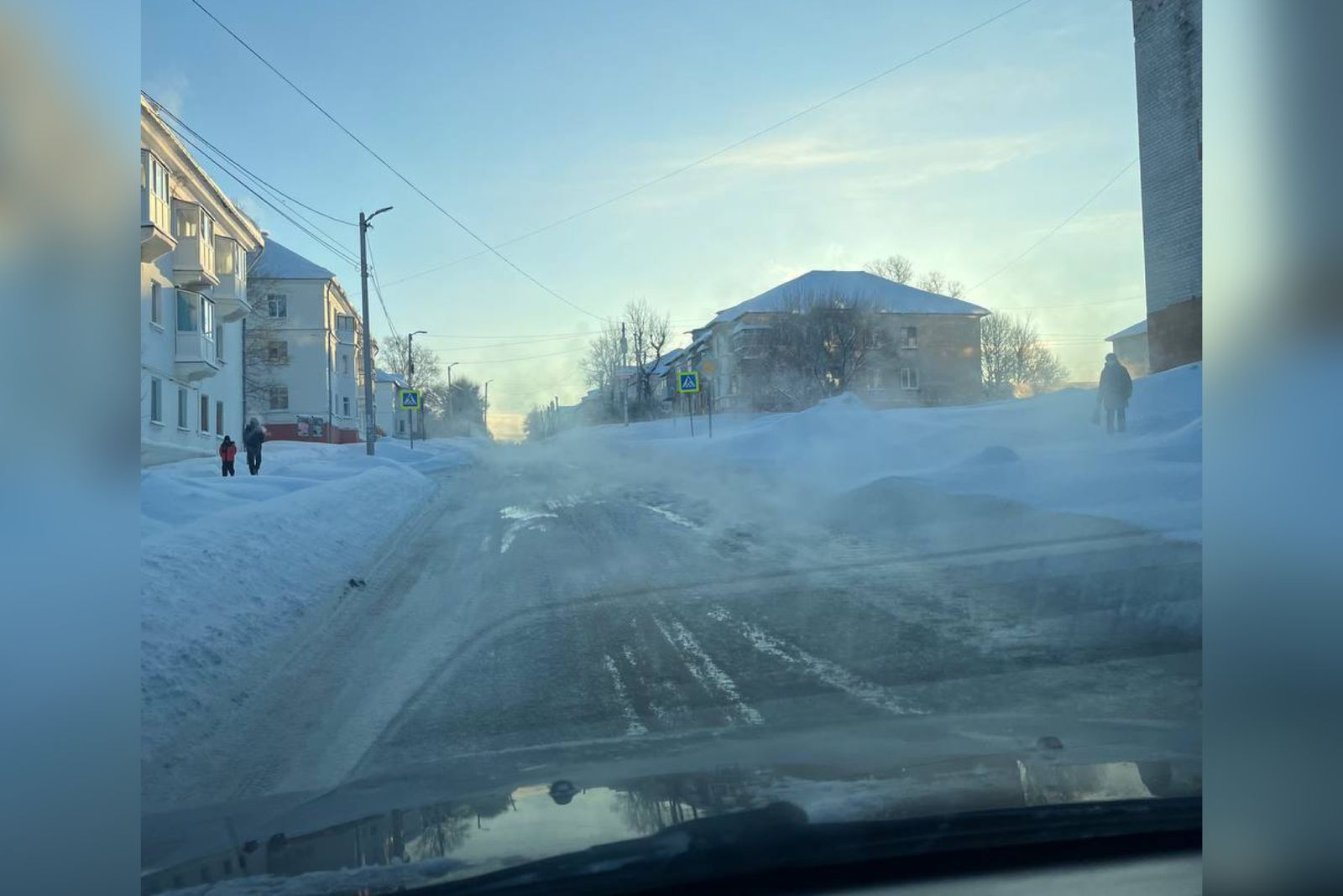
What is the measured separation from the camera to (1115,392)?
17.2 metres

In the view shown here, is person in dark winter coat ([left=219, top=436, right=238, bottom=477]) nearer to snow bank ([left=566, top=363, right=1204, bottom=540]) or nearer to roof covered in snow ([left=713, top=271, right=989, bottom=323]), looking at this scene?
snow bank ([left=566, top=363, right=1204, bottom=540])

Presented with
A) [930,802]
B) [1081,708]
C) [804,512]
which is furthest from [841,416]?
[930,802]

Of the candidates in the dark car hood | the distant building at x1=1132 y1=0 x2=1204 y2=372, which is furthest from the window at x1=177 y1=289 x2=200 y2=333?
the distant building at x1=1132 y1=0 x2=1204 y2=372

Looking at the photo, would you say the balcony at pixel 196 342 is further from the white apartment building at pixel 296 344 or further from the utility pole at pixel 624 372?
the utility pole at pixel 624 372

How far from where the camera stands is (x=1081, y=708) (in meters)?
4.85

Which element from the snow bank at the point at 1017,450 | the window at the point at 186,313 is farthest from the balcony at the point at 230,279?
the snow bank at the point at 1017,450

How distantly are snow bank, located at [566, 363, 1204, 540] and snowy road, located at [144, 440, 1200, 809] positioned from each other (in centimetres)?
102

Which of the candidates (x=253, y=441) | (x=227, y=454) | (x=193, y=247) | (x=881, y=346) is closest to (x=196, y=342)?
(x=193, y=247)

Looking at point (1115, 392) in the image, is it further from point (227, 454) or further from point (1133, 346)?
point (227, 454)

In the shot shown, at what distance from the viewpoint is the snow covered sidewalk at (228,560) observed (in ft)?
19.8

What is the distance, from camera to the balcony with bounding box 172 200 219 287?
9.93 m

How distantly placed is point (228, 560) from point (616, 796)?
7.26m

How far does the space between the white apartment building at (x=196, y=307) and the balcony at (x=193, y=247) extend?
16mm
